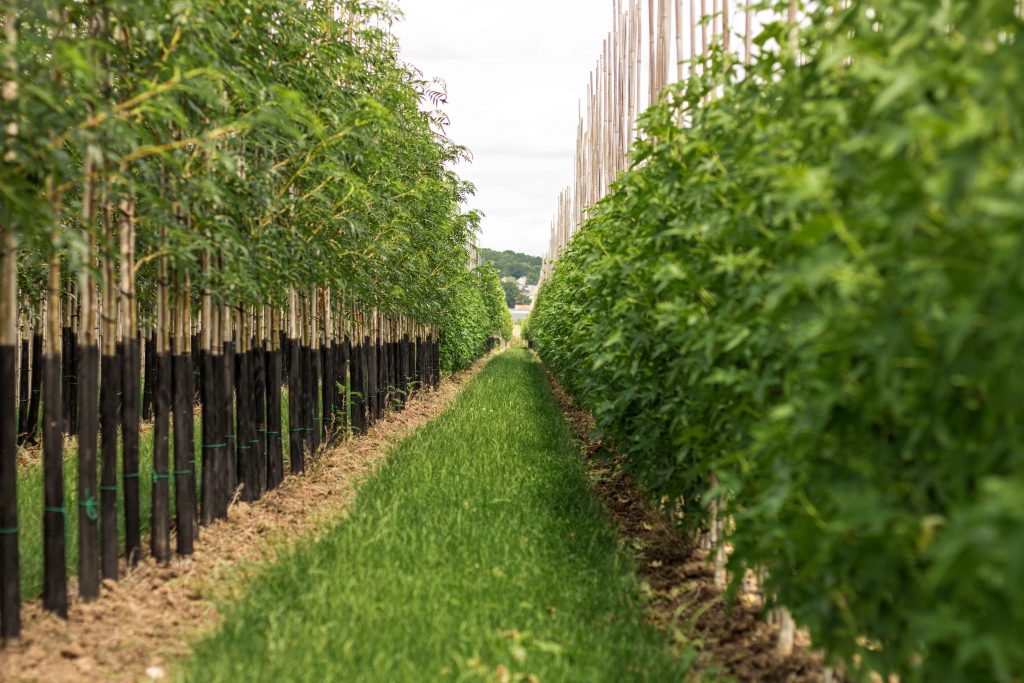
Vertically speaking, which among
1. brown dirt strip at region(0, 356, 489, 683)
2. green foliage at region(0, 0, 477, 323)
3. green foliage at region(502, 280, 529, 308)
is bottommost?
brown dirt strip at region(0, 356, 489, 683)

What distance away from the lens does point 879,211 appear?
69.9 inches

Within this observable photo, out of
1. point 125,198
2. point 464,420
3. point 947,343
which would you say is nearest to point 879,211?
point 947,343

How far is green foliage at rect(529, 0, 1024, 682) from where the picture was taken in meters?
1.50

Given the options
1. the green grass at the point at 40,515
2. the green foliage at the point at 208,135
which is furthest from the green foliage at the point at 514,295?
the green foliage at the point at 208,135

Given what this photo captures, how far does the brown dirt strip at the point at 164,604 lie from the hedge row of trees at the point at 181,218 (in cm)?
14

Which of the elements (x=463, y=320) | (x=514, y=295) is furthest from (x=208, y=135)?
(x=514, y=295)

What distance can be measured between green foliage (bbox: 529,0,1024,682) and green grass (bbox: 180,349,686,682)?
4.03 feet

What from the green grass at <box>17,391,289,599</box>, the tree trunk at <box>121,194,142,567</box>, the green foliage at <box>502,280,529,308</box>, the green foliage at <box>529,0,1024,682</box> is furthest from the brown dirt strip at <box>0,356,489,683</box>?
the green foliage at <box>502,280,529,308</box>

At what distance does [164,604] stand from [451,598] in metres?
1.52

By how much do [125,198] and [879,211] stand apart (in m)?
3.68

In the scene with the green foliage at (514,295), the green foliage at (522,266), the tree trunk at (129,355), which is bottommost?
the tree trunk at (129,355)

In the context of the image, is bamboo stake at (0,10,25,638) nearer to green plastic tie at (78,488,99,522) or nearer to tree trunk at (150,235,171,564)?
green plastic tie at (78,488,99,522)

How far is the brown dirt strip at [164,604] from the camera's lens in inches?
136

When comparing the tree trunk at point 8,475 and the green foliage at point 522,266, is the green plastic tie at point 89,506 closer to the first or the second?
the tree trunk at point 8,475
